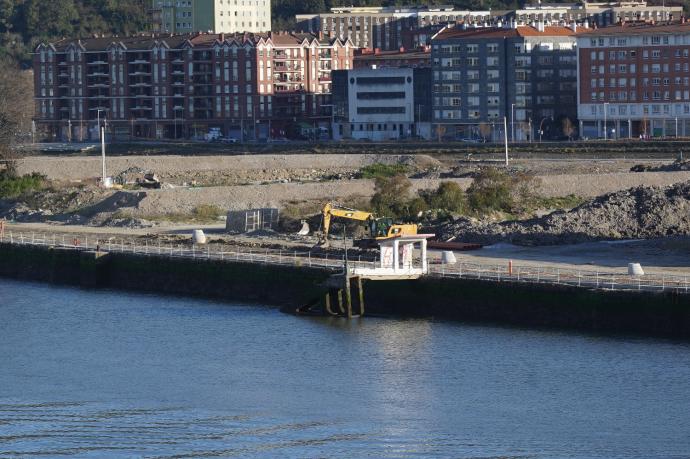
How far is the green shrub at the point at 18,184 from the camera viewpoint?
70.1 metres

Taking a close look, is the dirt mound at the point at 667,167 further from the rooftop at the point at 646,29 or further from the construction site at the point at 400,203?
the rooftop at the point at 646,29

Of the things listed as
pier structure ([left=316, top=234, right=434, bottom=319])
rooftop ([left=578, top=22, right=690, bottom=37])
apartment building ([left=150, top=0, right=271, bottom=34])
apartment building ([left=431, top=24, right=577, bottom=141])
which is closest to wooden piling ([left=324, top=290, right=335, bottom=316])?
pier structure ([left=316, top=234, right=434, bottom=319])

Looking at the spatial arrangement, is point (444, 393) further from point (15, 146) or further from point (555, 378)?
point (15, 146)

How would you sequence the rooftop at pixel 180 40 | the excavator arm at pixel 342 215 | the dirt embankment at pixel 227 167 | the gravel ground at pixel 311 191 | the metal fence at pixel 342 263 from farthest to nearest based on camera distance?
the rooftop at pixel 180 40
the dirt embankment at pixel 227 167
the gravel ground at pixel 311 191
the excavator arm at pixel 342 215
the metal fence at pixel 342 263

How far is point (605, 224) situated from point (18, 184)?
29.5 meters

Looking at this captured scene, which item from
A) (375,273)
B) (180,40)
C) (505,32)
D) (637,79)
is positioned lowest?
(375,273)

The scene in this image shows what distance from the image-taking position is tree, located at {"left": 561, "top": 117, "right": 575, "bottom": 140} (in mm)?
103438

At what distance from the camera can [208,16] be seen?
475 ft

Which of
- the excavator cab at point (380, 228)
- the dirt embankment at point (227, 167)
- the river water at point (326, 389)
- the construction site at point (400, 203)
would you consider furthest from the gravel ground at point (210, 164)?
the river water at point (326, 389)

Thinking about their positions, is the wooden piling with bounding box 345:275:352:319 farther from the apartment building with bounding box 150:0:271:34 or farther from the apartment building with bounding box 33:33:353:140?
the apartment building with bounding box 150:0:271:34

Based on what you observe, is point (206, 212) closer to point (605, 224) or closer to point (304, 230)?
point (304, 230)

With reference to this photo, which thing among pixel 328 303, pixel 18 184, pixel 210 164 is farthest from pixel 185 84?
pixel 328 303

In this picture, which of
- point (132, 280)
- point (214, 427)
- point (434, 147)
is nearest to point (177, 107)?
point (434, 147)

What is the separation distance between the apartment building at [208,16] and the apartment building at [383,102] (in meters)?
33.8
